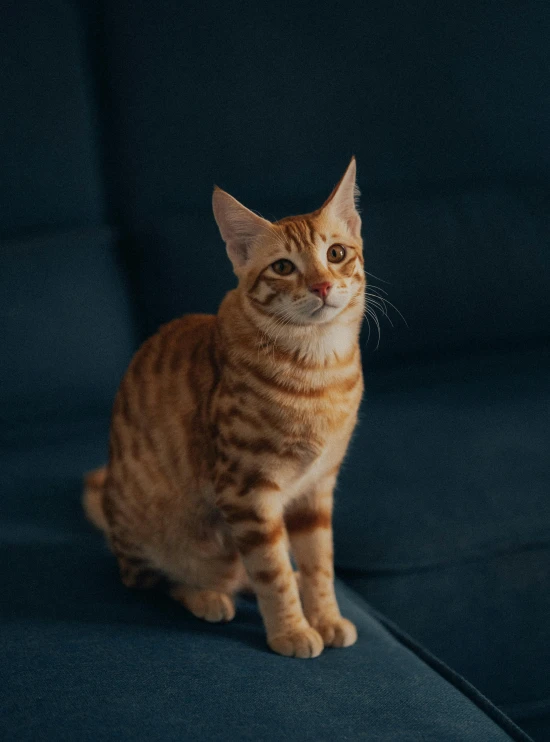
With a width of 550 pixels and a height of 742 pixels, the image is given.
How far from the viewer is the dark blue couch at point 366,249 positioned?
1.44 metres

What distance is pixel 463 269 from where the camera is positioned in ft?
6.57

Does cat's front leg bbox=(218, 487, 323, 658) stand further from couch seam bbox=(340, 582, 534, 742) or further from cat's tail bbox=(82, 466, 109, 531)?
cat's tail bbox=(82, 466, 109, 531)

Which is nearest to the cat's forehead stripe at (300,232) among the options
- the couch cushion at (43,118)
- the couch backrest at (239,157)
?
the couch backrest at (239,157)

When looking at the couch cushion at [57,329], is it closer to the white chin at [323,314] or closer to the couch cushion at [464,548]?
the couch cushion at [464,548]

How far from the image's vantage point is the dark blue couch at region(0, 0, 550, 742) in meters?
1.44

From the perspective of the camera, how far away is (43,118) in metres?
1.89

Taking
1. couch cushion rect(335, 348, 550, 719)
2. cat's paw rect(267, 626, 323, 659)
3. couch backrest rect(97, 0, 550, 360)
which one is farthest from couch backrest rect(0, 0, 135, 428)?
cat's paw rect(267, 626, 323, 659)

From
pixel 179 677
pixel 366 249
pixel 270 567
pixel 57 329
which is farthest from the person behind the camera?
pixel 366 249

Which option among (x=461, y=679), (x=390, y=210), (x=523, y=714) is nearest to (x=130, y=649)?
(x=461, y=679)

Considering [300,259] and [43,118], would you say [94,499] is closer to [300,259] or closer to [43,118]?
[300,259]

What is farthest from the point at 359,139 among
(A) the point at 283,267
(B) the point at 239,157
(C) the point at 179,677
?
(C) the point at 179,677

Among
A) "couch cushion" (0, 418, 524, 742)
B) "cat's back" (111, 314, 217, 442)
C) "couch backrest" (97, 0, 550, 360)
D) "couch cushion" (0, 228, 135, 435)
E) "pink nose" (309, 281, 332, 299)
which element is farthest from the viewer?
"couch backrest" (97, 0, 550, 360)

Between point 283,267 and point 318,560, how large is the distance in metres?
0.44

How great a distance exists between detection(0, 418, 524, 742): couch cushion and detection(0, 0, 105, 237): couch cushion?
2.82 ft
